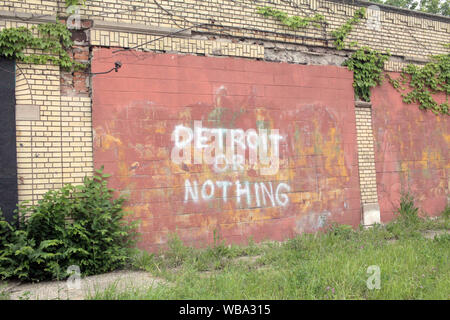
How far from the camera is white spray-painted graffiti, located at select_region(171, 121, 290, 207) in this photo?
627 cm

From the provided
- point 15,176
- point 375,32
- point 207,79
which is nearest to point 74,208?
point 15,176

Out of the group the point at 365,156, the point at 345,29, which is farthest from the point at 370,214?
the point at 345,29

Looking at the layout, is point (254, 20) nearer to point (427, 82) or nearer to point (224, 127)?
point (224, 127)

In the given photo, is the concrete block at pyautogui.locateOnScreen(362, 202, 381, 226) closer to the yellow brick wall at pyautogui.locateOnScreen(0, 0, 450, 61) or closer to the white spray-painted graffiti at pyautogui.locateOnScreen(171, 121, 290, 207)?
the white spray-painted graffiti at pyautogui.locateOnScreen(171, 121, 290, 207)

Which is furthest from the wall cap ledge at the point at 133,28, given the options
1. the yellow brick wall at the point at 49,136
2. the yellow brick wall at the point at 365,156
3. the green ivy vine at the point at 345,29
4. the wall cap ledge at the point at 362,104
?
the yellow brick wall at the point at 365,156

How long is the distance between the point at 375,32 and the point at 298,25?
2.22m

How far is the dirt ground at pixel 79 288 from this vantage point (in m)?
4.18

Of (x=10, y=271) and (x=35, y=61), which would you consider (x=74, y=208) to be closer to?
(x=10, y=271)

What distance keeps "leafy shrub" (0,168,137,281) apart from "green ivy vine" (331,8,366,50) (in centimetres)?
560

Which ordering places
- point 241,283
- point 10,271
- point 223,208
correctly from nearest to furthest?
1. point 241,283
2. point 10,271
3. point 223,208

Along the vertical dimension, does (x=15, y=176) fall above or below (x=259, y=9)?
below

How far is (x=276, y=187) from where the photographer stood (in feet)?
23.0

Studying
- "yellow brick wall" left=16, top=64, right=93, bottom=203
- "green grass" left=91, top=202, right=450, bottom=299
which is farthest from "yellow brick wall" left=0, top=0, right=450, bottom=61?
"green grass" left=91, top=202, right=450, bottom=299

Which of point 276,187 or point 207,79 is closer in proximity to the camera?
point 207,79
